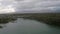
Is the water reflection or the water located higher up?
the water reflection

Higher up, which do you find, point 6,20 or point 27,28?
point 6,20

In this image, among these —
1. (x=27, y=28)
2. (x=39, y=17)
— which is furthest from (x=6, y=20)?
(x=39, y=17)

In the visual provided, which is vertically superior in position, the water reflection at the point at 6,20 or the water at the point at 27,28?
the water reflection at the point at 6,20

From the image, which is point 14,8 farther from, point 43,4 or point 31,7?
point 43,4

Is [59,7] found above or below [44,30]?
above

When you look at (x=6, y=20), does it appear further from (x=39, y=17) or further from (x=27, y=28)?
(x=39, y=17)

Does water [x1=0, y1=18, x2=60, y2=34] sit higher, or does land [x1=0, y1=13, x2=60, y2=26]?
land [x1=0, y1=13, x2=60, y2=26]

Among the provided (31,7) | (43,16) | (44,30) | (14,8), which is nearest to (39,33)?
(44,30)

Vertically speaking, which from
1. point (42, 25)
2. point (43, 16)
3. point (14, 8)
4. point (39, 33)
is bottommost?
point (39, 33)
